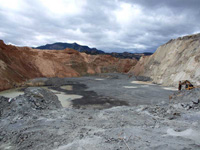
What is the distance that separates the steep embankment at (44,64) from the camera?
25.7 metres

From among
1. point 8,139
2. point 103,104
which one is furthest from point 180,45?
point 8,139

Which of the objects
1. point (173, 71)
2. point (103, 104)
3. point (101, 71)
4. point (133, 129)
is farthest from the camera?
point (101, 71)

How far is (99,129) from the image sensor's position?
20.0 ft

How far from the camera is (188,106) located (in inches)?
313

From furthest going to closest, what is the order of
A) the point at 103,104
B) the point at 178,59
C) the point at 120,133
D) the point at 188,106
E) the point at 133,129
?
the point at 178,59, the point at 103,104, the point at 188,106, the point at 133,129, the point at 120,133

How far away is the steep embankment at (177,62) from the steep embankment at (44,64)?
20135 mm

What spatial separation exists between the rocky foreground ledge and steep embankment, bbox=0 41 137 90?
16181 mm

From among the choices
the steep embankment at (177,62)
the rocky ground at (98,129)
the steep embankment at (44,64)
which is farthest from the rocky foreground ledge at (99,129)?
the steep embankment at (44,64)

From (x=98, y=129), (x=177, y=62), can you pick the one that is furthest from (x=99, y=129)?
(x=177, y=62)

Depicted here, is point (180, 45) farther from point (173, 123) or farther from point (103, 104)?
point (173, 123)

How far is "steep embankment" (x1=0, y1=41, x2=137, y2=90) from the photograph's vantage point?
84.2ft

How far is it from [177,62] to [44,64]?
29.7 m

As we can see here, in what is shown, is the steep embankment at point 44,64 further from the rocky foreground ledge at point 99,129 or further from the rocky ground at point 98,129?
the rocky foreground ledge at point 99,129

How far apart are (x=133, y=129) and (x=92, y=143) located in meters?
1.76
